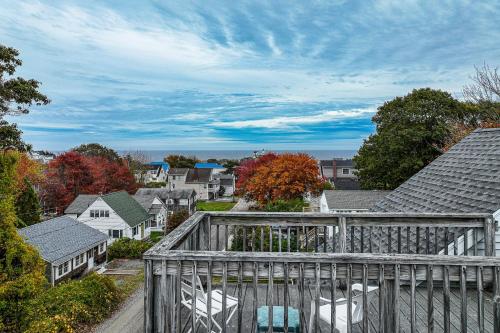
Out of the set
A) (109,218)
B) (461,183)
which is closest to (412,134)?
(461,183)

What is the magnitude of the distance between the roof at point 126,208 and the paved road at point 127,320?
1514 cm

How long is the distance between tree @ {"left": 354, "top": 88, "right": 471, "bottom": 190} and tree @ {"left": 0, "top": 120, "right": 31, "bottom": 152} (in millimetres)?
22777

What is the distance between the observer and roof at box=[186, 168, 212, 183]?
66.8m

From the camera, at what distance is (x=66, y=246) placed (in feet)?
74.4

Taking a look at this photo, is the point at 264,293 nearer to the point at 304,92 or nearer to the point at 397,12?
the point at 397,12

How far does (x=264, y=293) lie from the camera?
5473 mm

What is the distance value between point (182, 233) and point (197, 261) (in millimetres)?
931

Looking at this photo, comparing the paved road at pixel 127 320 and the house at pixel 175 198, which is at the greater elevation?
the house at pixel 175 198

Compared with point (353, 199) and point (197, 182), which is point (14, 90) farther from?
point (197, 182)

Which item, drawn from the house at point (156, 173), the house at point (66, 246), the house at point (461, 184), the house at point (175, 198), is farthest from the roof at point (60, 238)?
the house at point (156, 173)

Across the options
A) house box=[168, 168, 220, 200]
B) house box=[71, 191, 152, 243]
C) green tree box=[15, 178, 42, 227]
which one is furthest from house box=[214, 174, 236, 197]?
green tree box=[15, 178, 42, 227]

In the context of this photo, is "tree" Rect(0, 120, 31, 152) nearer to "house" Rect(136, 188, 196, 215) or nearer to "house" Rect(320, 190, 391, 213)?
"house" Rect(320, 190, 391, 213)

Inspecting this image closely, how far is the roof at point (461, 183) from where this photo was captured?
637 cm

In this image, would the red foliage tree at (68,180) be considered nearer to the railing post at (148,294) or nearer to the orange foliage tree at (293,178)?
the orange foliage tree at (293,178)
